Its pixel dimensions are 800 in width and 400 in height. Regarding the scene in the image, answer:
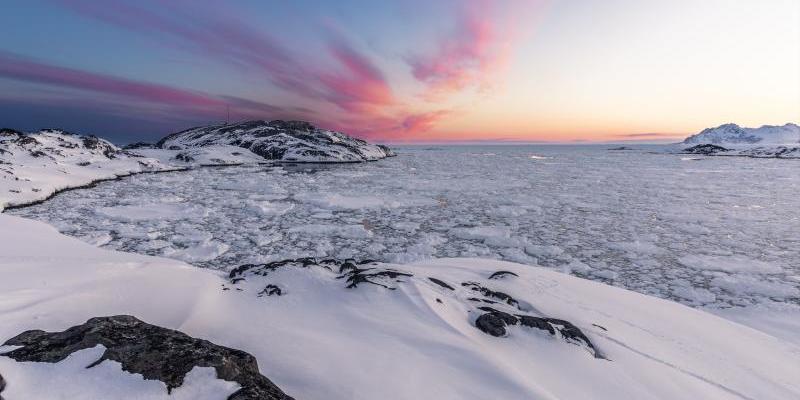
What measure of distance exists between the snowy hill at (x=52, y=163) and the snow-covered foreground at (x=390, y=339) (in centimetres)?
1449

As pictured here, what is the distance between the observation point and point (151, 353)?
94.1 inches

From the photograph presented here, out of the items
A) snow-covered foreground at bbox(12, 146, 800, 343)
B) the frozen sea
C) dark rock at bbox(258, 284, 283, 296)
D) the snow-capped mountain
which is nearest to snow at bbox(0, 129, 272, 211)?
the frozen sea

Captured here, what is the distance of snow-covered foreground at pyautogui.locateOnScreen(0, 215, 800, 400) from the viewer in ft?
8.81

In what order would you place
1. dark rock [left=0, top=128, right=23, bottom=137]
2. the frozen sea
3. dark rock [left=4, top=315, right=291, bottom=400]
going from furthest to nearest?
dark rock [left=0, top=128, right=23, bottom=137] < the frozen sea < dark rock [left=4, top=315, right=291, bottom=400]

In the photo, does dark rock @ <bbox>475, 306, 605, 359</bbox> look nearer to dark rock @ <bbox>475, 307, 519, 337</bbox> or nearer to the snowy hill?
dark rock @ <bbox>475, 307, 519, 337</bbox>

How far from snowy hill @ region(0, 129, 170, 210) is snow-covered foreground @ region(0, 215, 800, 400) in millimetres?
14493

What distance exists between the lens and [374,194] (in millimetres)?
19172

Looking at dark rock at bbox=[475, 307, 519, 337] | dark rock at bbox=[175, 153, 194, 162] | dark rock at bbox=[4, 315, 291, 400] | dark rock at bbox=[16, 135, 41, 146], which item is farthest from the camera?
dark rock at bbox=[175, 153, 194, 162]

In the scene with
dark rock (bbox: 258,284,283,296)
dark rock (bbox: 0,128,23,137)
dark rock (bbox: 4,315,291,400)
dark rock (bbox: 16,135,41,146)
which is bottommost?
dark rock (bbox: 258,284,283,296)

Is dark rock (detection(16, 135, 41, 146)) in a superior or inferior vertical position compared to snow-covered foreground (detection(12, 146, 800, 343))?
superior

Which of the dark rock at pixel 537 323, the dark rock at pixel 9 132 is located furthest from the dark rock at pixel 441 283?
the dark rock at pixel 9 132

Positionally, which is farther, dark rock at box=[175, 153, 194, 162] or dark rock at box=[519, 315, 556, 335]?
dark rock at box=[175, 153, 194, 162]

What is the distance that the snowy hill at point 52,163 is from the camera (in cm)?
1580

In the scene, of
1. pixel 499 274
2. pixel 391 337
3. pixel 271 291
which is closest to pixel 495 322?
pixel 391 337
